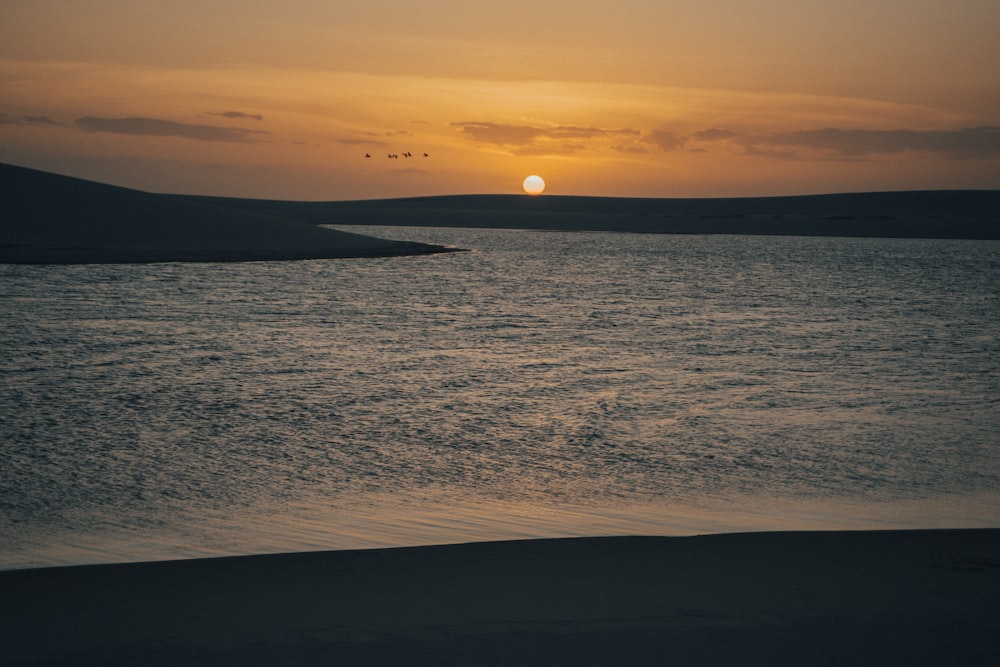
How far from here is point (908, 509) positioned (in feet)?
22.9

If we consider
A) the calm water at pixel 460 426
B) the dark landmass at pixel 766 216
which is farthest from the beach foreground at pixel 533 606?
the dark landmass at pixel 766 216

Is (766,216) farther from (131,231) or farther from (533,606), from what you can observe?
(533,606)

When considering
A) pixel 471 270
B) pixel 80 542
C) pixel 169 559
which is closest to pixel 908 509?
pixel 169 559

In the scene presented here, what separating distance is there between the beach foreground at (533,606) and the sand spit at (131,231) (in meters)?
35.7

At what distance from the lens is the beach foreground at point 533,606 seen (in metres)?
4.20

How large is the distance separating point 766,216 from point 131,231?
12975 centimetres

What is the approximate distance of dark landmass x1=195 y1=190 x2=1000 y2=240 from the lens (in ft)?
412

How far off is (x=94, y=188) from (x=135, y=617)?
2304 inches

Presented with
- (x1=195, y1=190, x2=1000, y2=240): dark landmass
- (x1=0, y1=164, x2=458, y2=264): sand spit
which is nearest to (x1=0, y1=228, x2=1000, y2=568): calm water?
(x1=0, y1=164, x2=458, y2=264): sand spit

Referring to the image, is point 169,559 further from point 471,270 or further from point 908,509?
point 471,270

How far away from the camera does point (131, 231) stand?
4944 centimetres

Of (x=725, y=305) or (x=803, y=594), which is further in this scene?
(x=725, y=305)

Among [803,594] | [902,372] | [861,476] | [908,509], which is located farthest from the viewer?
[902,372]

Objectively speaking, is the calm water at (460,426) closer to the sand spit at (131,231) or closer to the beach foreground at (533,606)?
the beach foreground at (533,606)
